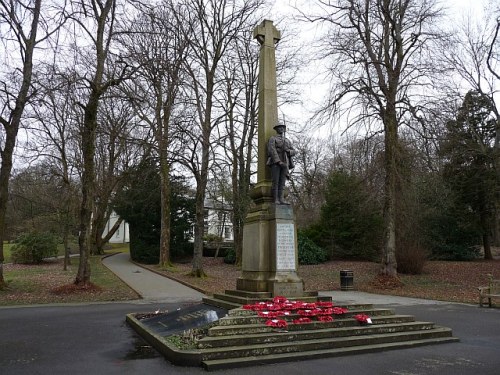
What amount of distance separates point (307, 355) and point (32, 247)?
30.4m

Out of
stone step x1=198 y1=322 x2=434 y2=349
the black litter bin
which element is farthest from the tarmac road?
the black litter bin

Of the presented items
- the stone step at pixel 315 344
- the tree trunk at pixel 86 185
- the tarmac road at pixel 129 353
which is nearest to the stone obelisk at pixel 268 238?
the stone step at pixel 315 344

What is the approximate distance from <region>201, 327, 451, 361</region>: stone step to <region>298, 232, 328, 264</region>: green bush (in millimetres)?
Result: 20168

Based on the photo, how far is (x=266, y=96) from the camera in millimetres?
11367

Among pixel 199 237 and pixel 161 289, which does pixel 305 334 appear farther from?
pixel 199 237

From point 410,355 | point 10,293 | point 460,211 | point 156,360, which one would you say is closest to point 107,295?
point 10,293

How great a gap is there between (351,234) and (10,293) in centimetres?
2084

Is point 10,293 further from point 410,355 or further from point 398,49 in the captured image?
point 398,49

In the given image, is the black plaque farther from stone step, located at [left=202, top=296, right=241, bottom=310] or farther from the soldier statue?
the soldier statue

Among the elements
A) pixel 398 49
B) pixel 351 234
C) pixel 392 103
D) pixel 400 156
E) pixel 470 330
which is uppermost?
pixel 398 49

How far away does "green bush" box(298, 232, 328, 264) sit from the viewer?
95.9 feet

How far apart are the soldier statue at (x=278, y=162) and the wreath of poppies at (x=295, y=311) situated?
252cm

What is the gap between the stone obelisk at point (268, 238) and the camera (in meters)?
10.1

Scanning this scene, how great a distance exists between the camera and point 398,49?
20.5 metres
